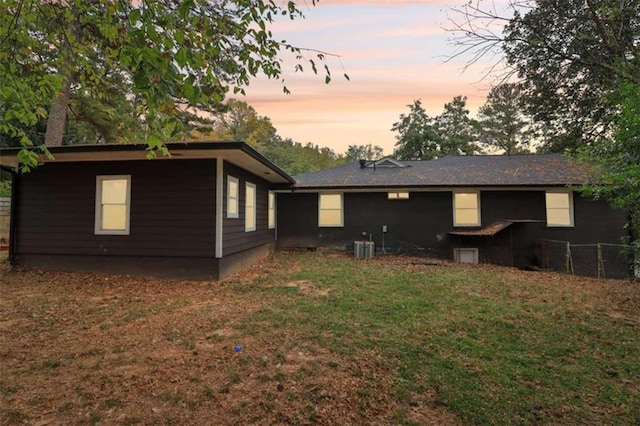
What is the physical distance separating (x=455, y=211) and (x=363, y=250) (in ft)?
12.1

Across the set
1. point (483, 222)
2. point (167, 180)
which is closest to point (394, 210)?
point (483, 222)

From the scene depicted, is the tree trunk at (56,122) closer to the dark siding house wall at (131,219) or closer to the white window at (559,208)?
the dark siding house wall at (131,219)

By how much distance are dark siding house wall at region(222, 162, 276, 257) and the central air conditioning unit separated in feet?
10.3

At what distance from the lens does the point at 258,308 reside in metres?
5.01

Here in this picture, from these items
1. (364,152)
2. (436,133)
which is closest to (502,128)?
(436,133)

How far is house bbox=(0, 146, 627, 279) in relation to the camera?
7230 mm

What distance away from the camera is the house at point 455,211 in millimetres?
11062

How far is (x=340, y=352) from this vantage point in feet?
11.2

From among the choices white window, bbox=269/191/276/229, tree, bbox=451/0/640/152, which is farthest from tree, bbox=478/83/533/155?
tree, bbox=451/0/640/152

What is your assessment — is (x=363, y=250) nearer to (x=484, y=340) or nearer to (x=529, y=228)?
(x=529, y=228)

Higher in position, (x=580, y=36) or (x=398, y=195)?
(x=580, y=36)

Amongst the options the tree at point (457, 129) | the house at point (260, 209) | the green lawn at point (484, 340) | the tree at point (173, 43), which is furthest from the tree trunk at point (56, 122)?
the tree at point (457, 129)

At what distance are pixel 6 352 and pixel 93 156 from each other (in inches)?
197

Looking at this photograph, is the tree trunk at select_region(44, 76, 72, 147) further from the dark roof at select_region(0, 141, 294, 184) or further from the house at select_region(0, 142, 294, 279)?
the house at select_region(0, 142, 294, 279)
